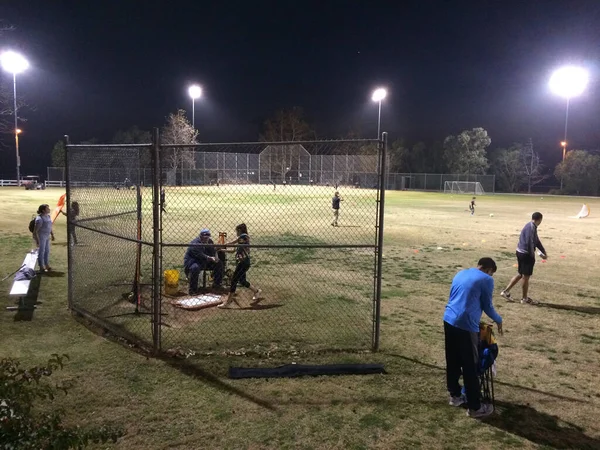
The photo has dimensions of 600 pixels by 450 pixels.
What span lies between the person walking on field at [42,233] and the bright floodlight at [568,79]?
6199 centimetres

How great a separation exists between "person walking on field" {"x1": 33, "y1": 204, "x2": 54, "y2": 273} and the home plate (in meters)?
4.31

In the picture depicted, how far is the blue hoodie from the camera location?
507 cm

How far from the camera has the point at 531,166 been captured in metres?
69.9

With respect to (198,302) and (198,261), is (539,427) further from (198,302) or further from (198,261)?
(198,261)

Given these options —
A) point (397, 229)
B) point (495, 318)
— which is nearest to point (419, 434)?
point (495, 318)

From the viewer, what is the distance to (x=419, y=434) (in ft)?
15.4

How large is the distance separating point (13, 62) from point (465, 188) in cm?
5281

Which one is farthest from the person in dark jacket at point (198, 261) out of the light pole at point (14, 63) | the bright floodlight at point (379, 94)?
the light pole at point (14, 63)

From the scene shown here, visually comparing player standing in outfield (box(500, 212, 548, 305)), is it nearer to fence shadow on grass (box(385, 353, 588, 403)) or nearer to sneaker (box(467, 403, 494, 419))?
fence shadow on grass (box(385, 353, 588, 403))

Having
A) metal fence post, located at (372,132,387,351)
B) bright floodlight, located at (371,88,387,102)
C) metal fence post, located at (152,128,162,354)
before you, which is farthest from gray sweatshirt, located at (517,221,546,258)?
bright floodlight, located at (371,88,387,102)

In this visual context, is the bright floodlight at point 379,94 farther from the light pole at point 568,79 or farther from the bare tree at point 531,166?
the bare tree at point 531,166

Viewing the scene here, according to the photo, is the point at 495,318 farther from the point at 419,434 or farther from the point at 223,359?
the point at 223,359

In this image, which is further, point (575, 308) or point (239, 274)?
point (575, 308)

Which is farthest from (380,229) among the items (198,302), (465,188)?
(465,188)
